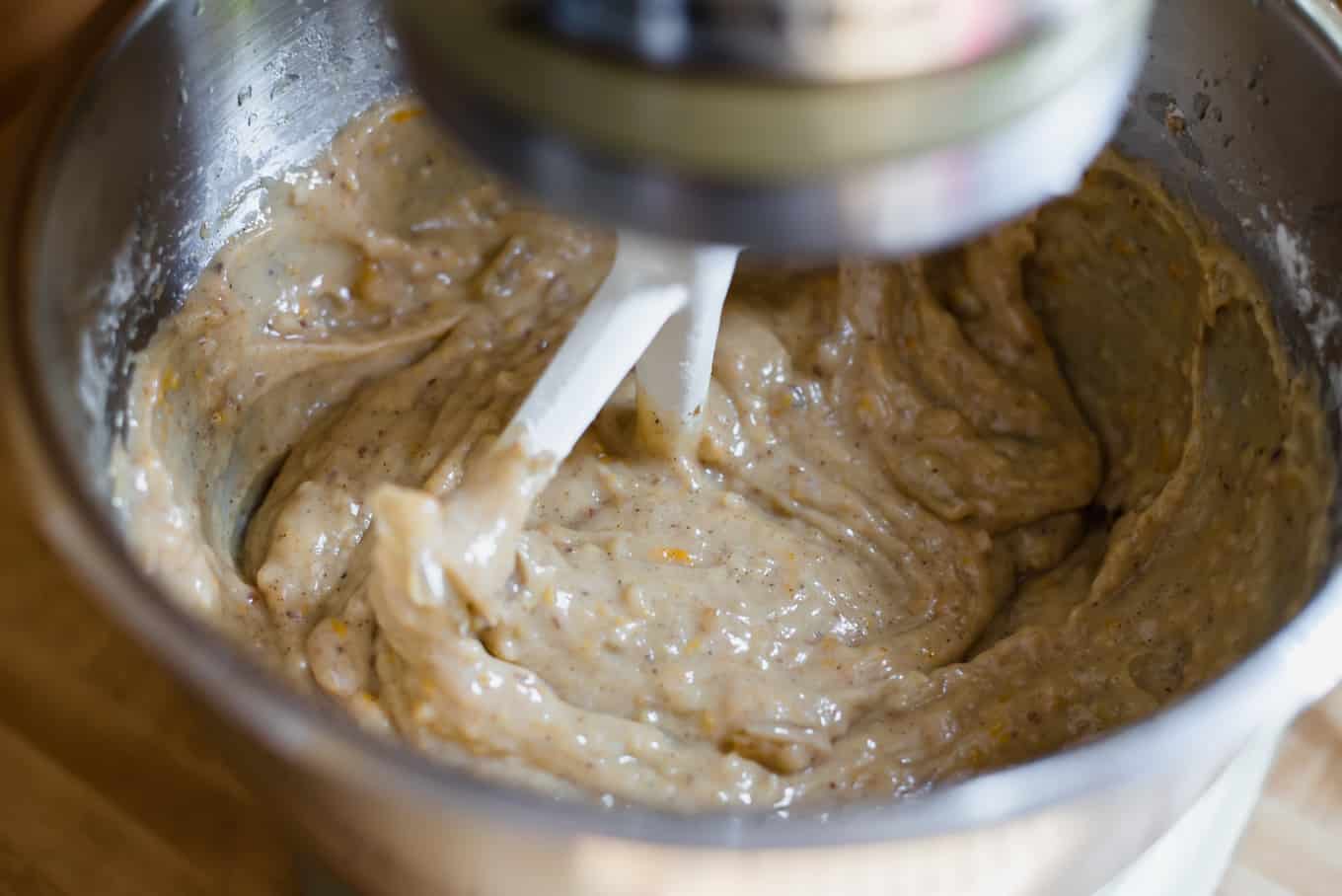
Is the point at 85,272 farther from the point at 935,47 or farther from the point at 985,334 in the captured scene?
the point at 985,334

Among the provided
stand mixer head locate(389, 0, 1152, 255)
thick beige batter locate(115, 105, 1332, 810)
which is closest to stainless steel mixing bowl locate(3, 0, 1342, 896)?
thick beige batter locate(115, 105, 1332, 810)

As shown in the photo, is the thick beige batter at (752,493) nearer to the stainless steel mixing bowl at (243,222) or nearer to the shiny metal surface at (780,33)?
the stainless steel mixing bowl at (243,222)

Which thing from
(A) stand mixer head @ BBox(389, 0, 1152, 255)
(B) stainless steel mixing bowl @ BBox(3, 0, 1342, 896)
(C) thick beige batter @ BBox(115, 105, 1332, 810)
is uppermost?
(A) stand mixer head @ BBox(389, 0, 1152, 255)

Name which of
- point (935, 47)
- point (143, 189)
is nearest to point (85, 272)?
point (143, 189)

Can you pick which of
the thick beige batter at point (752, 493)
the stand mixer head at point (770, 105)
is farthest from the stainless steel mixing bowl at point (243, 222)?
the stand mixer head at point (770, 105)

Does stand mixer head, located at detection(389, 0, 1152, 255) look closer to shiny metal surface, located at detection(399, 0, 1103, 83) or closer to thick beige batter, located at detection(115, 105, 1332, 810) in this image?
shiny metal surface, located at detection(399, 0, 1103, 83)

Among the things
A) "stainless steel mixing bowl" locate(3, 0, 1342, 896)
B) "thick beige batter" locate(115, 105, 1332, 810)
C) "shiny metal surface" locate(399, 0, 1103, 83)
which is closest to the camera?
"shiny metal surface" locate(399, 0, 1103, 83)

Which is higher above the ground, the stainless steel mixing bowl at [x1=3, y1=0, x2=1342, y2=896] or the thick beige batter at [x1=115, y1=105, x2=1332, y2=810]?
the stainless steel mixing bowl at [x1=3, y1=0, x2=1342, y2=896]

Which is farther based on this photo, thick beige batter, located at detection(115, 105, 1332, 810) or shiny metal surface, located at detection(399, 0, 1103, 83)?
thick beige batter, located at detection(115, 105, 1332, 810)
